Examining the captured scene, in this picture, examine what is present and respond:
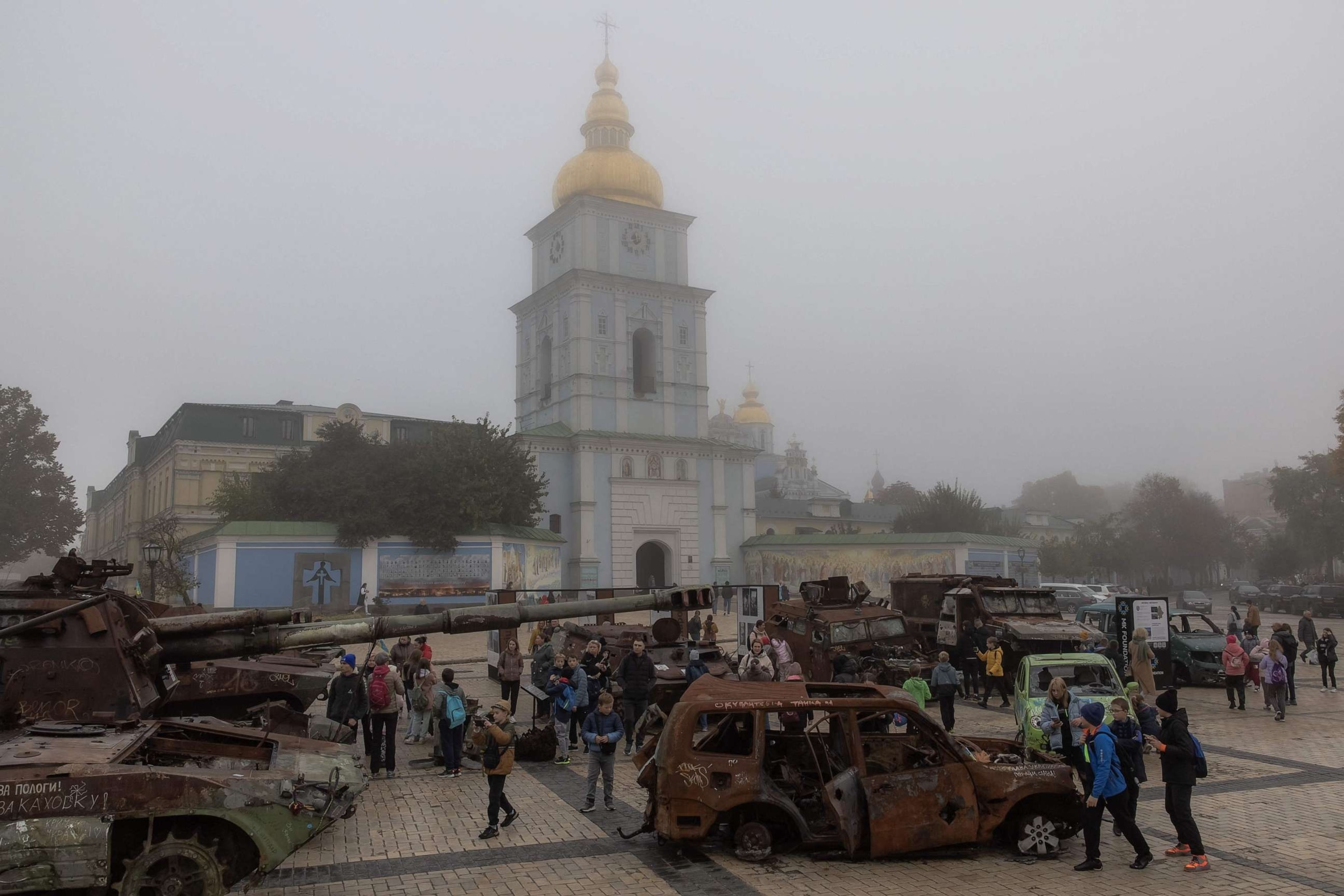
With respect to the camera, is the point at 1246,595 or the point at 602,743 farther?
the point at 1246,595

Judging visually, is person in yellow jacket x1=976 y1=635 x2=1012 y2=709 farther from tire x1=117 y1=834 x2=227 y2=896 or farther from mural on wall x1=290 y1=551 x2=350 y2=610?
mural on wall x1=290 y1=551 x2=350 y2=610

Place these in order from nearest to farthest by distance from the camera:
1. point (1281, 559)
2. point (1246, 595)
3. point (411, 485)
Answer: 1. point (411, 485)
2. point (1246, 595)
3. point (1281, 559)

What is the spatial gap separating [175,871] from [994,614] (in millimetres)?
16564

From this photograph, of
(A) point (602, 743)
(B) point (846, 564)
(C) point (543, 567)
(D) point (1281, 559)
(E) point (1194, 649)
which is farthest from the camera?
(D) point (1281, 559)

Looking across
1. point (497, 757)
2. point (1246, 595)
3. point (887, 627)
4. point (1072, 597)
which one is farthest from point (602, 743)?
point (1246, 595)

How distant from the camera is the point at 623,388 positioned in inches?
1950

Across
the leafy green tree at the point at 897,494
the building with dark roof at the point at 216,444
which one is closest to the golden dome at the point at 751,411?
the leafy green tree at the point at 897,494

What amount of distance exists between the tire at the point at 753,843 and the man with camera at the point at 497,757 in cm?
254

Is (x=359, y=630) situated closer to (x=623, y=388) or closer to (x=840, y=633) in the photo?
(x=840, y=633)

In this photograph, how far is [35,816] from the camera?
686cm

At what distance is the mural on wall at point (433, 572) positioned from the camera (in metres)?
37.6

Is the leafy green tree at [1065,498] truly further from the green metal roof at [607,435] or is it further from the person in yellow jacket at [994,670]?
the person in yellow jacket at [994,670]

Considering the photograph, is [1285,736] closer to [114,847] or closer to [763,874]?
[763,874]

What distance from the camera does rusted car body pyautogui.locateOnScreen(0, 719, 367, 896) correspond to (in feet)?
22.6
